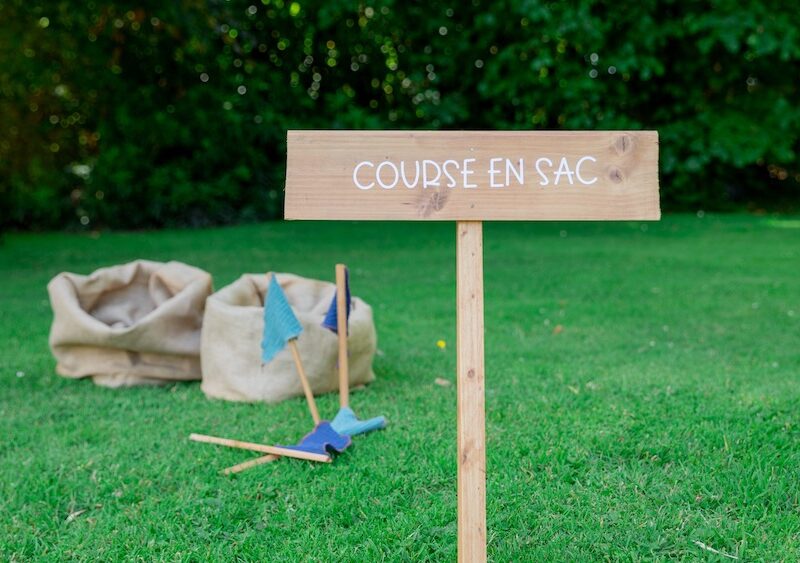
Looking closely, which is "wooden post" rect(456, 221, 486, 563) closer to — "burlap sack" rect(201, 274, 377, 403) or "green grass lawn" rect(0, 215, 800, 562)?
"green grass lawn" rect(0, 215, 800, 562)

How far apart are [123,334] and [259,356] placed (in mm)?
730

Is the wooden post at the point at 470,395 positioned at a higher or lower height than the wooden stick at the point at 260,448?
higher

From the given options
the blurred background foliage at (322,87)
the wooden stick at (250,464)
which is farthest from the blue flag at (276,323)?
the blurred background foliage at (322,87)

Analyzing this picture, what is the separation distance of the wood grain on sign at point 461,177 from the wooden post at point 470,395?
11 cm

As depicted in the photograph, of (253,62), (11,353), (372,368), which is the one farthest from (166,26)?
Result: (372,368)

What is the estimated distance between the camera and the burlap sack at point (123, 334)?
13.5ft

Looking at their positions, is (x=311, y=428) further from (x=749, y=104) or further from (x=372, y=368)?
(x=749, y=104)

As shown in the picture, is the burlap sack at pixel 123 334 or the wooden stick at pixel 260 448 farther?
the burlap sack at pixel 123 334

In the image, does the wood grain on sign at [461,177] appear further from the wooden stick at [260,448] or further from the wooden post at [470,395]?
the wooden stick at [260,448]

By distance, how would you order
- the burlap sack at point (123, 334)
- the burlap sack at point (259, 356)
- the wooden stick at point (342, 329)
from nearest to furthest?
the wooden stick at point (342, 329) → the burlap sack at point (259, 356) → the burlap sack at point (123, 334)

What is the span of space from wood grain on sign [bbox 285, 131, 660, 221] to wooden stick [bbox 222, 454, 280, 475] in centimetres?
127

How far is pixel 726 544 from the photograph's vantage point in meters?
2.43

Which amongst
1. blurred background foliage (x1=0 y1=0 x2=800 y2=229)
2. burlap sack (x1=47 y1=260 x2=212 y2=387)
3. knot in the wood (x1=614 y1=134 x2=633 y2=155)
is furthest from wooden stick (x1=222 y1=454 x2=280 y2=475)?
blurred background foliage (x1=0 y1=0 x2=800 y2=229)

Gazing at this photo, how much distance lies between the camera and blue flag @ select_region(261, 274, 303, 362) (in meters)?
3.50
